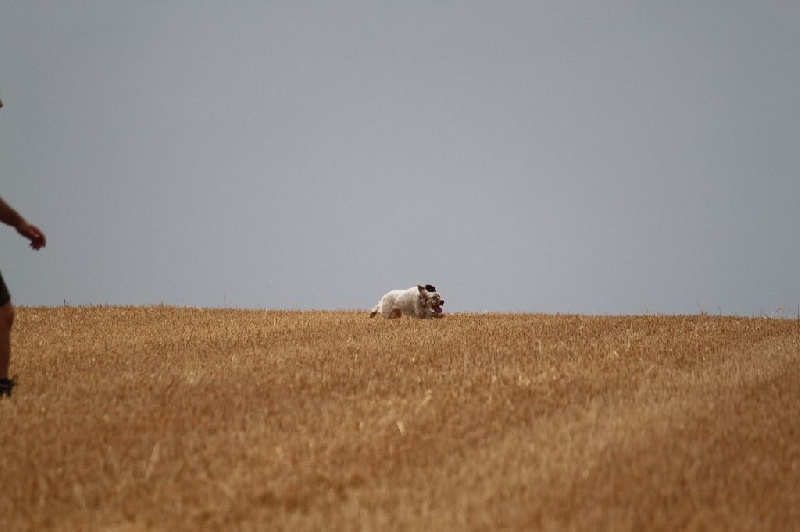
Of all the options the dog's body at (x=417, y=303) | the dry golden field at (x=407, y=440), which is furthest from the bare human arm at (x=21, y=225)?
the dog's body at (x=417, y=303)

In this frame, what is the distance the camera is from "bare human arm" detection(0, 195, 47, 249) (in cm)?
522

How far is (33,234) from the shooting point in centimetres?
536

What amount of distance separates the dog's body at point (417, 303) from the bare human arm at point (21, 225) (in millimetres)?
7813

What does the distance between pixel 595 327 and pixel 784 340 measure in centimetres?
253

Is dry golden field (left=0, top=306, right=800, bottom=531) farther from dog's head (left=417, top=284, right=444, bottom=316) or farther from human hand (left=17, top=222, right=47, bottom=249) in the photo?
dog's head (left=417, top=284, right=444, bottom=316)

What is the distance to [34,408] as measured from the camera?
4.86 meters

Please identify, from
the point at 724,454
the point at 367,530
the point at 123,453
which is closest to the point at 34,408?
the point at 123,453

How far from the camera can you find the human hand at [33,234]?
5.32 meters

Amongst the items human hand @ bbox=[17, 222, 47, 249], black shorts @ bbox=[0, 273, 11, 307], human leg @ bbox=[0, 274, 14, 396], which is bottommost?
human leg @ bbox=[0, 274, 14, 396]

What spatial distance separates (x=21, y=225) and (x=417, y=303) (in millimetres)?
7997

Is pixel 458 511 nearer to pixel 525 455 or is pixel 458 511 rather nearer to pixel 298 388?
pixel 525 455

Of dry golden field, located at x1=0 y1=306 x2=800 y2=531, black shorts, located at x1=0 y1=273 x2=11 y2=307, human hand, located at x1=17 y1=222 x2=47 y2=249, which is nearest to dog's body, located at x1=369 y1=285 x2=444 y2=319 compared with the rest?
dry golden field, located at x1=0 y1=306 x2=800 y2=531

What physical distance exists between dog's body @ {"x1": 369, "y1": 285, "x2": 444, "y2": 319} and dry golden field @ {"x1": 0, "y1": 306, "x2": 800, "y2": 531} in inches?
195

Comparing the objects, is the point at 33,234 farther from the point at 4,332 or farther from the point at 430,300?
the point at 430,300
